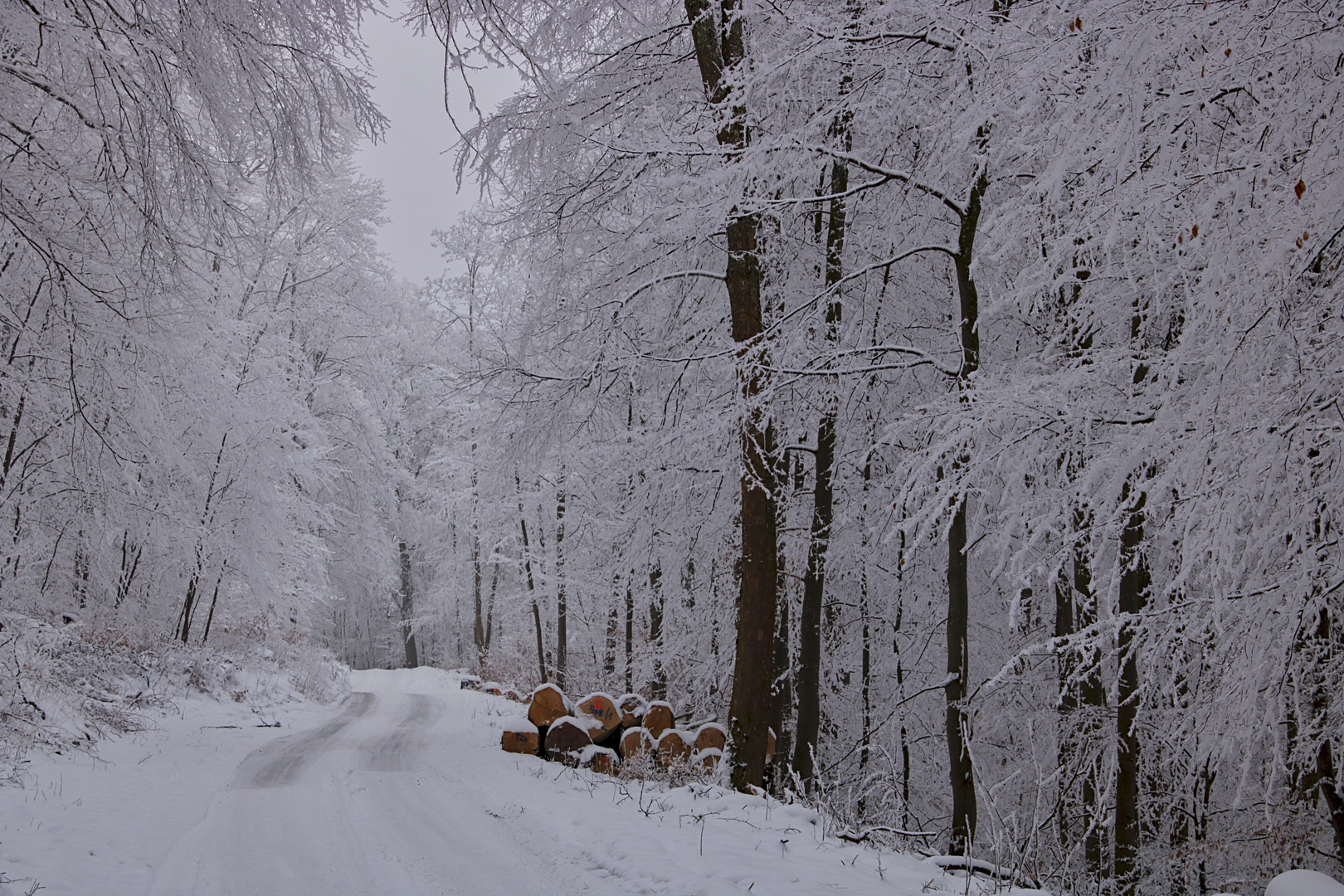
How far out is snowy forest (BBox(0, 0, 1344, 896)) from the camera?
11.4ft

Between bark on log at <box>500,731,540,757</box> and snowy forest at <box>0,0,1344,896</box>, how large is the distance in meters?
2.38

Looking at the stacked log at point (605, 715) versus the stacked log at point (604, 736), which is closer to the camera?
the stacked log at point (604, 736)

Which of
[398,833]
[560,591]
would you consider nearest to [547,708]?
[398,833]

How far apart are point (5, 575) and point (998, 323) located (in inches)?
524

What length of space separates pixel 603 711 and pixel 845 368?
5.17 metres

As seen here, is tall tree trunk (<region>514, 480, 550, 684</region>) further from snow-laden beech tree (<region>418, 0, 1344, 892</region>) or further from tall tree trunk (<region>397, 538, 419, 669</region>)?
tall tree trunk (<region>397, 538, 419, 669</region>)

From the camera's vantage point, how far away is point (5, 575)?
34.9ft

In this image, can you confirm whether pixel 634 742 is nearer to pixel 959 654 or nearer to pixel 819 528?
pixel 819 528

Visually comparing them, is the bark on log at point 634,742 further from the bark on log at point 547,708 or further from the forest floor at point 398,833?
the forest floor at point 398,833

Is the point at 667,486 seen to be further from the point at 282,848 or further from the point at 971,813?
the point at 282,848

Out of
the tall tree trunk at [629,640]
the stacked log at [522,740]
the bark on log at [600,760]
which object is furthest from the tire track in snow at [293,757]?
the tall tree trunk at [629,640]

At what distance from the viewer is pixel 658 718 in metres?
9.47

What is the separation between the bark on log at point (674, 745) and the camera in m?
8.79

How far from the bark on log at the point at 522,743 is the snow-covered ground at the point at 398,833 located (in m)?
0.28
